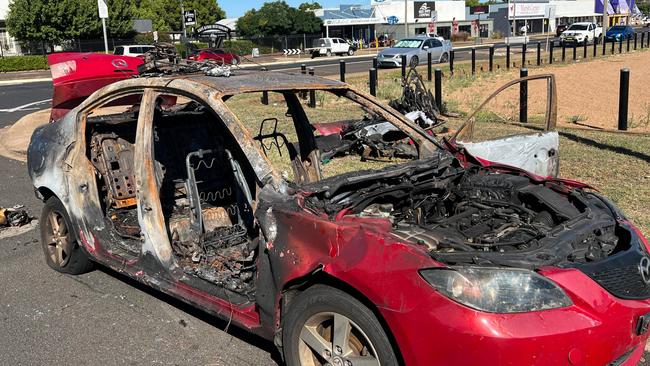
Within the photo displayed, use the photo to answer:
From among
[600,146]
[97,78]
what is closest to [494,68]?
[600,146]

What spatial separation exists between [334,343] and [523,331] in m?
0.90

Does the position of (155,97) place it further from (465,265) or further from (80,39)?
(80,39)

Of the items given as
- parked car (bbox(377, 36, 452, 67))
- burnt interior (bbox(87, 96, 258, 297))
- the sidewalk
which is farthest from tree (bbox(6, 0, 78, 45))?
burnt interior (bbox(87, 96, 258, 297))

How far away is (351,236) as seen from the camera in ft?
9.02

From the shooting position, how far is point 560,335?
2.38 meters

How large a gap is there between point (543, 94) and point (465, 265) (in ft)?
48.9

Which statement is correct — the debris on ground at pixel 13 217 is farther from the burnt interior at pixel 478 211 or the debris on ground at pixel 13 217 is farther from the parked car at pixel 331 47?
the parked car at pixel 331 47

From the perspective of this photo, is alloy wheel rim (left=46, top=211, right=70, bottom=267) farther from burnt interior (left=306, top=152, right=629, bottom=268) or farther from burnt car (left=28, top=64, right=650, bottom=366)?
burnt interior (left=306, top=152, right=629, bottom=268)

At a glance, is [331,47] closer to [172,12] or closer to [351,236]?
[172,12]

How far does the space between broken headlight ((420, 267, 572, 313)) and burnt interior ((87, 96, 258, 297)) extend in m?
2.14

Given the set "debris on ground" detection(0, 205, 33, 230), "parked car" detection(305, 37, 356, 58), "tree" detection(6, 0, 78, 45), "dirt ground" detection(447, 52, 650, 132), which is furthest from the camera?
"parked car" detection(305, 37, 356, 58)

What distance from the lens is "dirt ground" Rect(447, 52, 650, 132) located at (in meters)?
12.3

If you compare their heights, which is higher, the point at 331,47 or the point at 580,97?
the point at 331,47

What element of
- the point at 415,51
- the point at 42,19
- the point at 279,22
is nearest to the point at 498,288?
the point at 415,51
